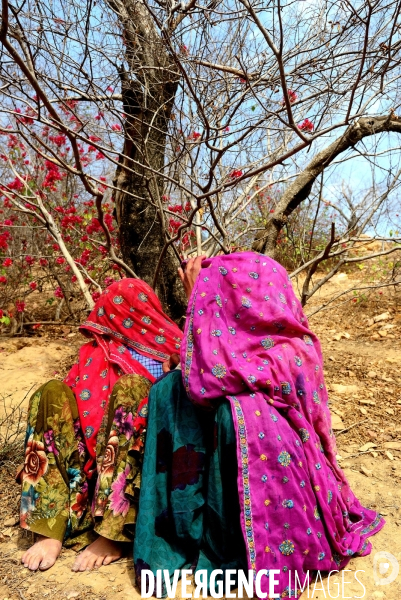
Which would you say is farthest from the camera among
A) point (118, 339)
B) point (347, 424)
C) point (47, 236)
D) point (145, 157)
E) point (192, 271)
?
point (47, 236)

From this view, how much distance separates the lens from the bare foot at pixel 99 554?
1855 millimetres

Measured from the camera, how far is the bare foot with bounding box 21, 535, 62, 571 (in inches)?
73.4

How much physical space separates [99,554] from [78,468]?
0.34m

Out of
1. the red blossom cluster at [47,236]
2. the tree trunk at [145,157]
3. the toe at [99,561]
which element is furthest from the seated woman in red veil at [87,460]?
the red blossom cluster at [47,236]

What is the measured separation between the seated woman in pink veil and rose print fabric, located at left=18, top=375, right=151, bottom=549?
98 millimetres

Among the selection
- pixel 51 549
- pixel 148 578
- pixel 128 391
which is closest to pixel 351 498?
pixel 148 578

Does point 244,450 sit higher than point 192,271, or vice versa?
point 192,271

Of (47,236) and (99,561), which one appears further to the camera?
(47,236)

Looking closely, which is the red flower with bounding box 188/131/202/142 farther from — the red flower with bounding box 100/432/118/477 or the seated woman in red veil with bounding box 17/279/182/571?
the red flower with bounding box 100/432/118/477

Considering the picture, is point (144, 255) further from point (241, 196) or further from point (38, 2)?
point (38, 2)

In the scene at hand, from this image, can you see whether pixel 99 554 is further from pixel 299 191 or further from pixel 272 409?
pixel 299 191

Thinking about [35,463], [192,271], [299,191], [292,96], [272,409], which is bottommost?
[35,463]

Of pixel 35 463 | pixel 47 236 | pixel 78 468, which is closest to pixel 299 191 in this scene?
pixel 78 468

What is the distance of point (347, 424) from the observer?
3164 mm
